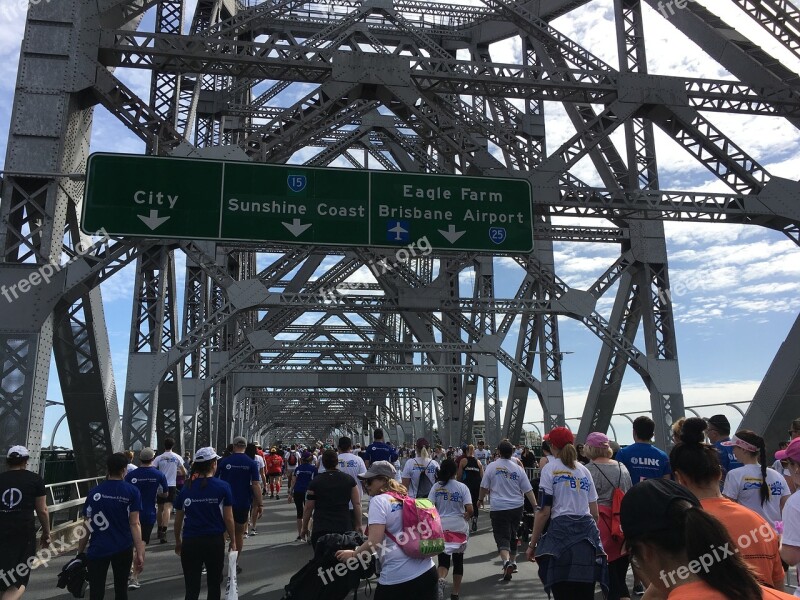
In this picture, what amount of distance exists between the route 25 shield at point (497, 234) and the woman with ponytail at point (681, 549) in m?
10.6

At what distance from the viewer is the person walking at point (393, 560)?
471 centimetres

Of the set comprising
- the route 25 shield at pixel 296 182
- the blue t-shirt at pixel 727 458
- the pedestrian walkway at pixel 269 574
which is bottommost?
the pedestrian walkway at pixel 269 574

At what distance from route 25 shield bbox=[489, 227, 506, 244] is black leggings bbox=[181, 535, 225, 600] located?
26.1ft

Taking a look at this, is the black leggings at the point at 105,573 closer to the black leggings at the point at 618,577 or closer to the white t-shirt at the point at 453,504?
the white t-shirt at the point at 453,504

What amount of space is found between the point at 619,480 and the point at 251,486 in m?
5.81

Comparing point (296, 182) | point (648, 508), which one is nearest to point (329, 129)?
point (296, 182)

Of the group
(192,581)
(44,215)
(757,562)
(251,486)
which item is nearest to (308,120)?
(44,215)

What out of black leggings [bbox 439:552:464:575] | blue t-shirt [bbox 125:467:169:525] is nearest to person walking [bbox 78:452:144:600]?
black leggings [bbox 439:552:464:575]

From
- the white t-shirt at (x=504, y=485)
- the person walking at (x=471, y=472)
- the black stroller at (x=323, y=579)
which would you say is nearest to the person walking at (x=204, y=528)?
the black stroller at (x=323, y=579)

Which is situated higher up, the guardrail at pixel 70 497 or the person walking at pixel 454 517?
the person walking at pixel 454 517

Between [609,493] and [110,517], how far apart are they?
483cm

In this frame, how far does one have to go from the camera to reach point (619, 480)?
21.9 feet

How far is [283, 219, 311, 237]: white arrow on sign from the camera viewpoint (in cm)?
1215

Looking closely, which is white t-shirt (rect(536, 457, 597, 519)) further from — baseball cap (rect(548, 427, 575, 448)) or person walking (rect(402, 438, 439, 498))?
person walking (rect(402, 438, 439, 498))
